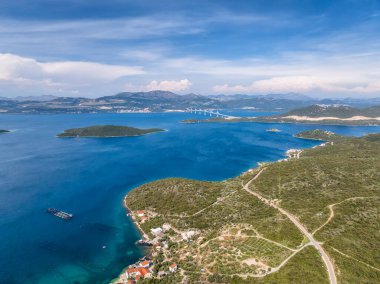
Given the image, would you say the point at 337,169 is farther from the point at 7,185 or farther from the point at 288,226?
the point at 7,185

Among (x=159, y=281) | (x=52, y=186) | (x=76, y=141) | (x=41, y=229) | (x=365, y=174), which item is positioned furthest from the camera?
(x=76, y=141)

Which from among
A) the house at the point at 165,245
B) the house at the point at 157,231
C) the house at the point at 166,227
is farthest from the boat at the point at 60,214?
the house at the point at 165,245

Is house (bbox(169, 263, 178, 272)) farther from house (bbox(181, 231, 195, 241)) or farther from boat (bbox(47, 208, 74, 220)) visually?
boat (bbox(47, 208, 74, 220))

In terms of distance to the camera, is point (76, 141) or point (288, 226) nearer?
point (288, 226)

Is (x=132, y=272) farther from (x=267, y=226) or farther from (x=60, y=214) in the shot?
(x=60, y=214)

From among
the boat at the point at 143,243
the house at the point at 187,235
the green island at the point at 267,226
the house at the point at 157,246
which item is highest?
the green island at the point at 267,226

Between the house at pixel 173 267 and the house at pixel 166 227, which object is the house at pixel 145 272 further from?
the house at pixel 166 227

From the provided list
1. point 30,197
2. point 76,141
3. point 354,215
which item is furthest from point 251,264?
point 76,141

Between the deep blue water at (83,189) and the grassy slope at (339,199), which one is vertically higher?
the grassy slope at (339,199)
